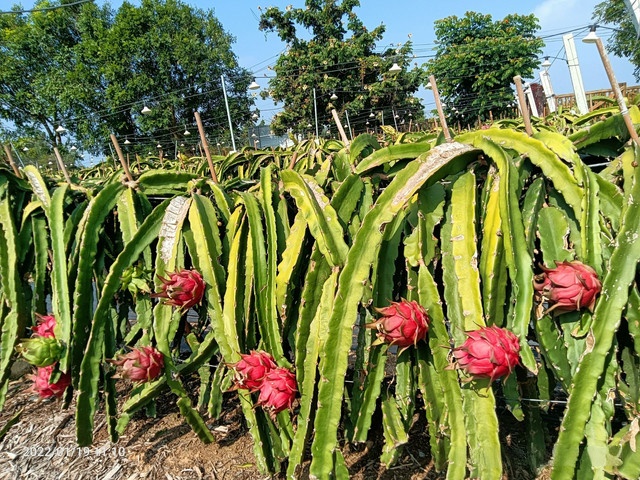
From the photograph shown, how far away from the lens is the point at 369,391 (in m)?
1.32

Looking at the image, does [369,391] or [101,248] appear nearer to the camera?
[369,391]

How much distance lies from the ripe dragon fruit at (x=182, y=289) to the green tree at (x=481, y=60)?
2232cm

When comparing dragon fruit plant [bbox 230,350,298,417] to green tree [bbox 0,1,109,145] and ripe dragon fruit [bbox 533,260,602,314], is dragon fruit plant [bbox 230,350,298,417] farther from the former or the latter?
green tree [bbox 0,1,109,145]

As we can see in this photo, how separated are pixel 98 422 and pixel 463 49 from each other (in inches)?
957

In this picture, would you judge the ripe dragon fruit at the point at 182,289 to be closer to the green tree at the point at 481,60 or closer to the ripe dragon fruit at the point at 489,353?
the ripe dragon fruit at the point at 489,353

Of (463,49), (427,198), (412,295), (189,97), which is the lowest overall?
(412,295)

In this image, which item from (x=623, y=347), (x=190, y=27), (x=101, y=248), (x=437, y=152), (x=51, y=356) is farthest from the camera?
(x=190, y=27)

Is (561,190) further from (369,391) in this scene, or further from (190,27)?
(190,27)

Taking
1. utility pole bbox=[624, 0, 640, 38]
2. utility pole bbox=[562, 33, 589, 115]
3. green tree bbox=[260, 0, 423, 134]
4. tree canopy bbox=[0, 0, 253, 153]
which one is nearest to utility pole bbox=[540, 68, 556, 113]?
utility pole bbox=[562, 33, 589, 115]

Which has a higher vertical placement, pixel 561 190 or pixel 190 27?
pixel 190 27

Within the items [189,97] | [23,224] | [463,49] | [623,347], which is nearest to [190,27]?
[189,97]

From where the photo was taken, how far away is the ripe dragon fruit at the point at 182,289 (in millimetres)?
1508

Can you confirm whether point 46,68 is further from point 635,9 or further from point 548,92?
point 635,9

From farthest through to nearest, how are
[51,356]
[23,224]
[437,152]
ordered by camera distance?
[23,224], [51,356], [437,152]
